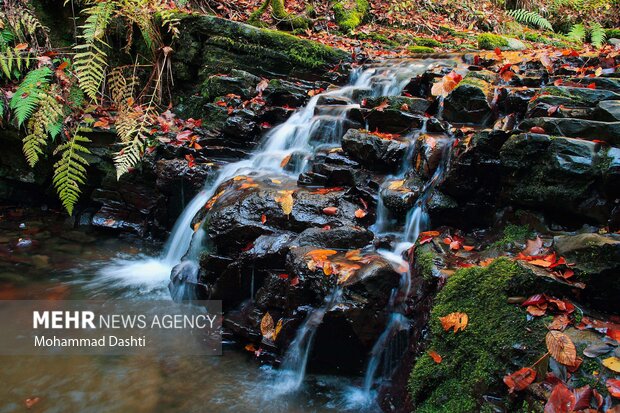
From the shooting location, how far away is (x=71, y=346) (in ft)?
12.2

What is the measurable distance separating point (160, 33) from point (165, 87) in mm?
924

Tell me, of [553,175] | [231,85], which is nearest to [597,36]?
[553,175]

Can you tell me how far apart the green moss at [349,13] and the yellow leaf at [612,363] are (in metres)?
8.66

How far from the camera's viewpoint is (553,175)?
3.29m

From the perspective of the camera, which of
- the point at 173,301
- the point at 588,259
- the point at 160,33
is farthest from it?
the point at 160,33

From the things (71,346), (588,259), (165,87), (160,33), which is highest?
(160,33)

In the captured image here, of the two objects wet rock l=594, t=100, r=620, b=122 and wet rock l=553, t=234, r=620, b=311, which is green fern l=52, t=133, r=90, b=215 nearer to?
wet rock l=553, t=234, r=620, b=311

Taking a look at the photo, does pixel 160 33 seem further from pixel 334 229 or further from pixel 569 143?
pixel 569 143

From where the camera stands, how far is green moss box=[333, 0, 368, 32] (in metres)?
9.35

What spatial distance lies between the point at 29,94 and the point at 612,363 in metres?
6.83

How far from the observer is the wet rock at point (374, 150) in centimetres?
452

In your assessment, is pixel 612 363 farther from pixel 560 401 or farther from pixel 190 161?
pixel 190 161

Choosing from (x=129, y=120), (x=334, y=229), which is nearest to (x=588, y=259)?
(x=334, y=229)

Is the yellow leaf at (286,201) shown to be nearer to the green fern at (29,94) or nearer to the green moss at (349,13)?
the green fern at (29,94)
